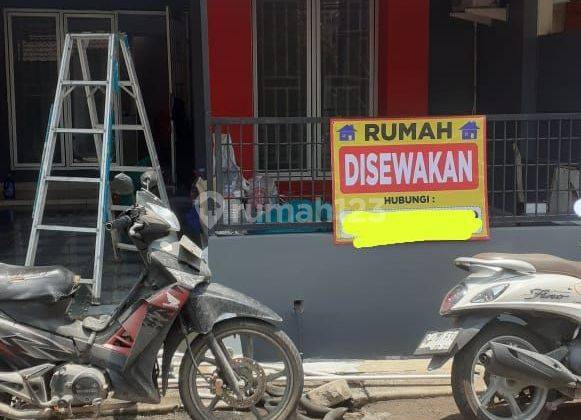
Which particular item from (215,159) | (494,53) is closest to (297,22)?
(494,53)

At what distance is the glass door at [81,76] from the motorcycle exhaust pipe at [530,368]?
27.0 feet

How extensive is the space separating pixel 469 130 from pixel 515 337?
69.2 inches

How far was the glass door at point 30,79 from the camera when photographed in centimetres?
1080

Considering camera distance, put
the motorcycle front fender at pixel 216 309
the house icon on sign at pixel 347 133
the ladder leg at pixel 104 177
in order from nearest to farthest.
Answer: the motorcycle front fender at pixel 216 309
the house icon on sign at pixel 347 133
the ladder leg at pixel 104 177

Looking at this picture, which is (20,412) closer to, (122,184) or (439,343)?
(122,184)

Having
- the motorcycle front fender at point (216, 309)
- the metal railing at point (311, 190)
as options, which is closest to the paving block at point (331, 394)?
the motorcycle front fender at point (216, 309)

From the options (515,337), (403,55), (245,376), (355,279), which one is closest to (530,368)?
(515,337)

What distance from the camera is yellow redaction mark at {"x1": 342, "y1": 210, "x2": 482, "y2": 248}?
17.1 ft

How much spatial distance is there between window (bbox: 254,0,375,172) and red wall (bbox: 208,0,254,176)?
25cm

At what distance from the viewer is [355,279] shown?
5.26 metres

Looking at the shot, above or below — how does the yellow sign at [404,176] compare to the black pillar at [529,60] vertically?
below

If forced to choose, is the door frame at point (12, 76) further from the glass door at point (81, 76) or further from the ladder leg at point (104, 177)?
the ladder leg at point (104, 177)

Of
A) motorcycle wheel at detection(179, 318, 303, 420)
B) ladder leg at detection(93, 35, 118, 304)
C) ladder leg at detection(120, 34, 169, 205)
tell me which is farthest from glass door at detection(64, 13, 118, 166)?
motorcycle wheel at detection(179, 318, 303, 420)

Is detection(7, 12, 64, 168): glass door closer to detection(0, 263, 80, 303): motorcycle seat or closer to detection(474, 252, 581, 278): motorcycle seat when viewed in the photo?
detection(0, 263, 80, 303): motorcycle seat
